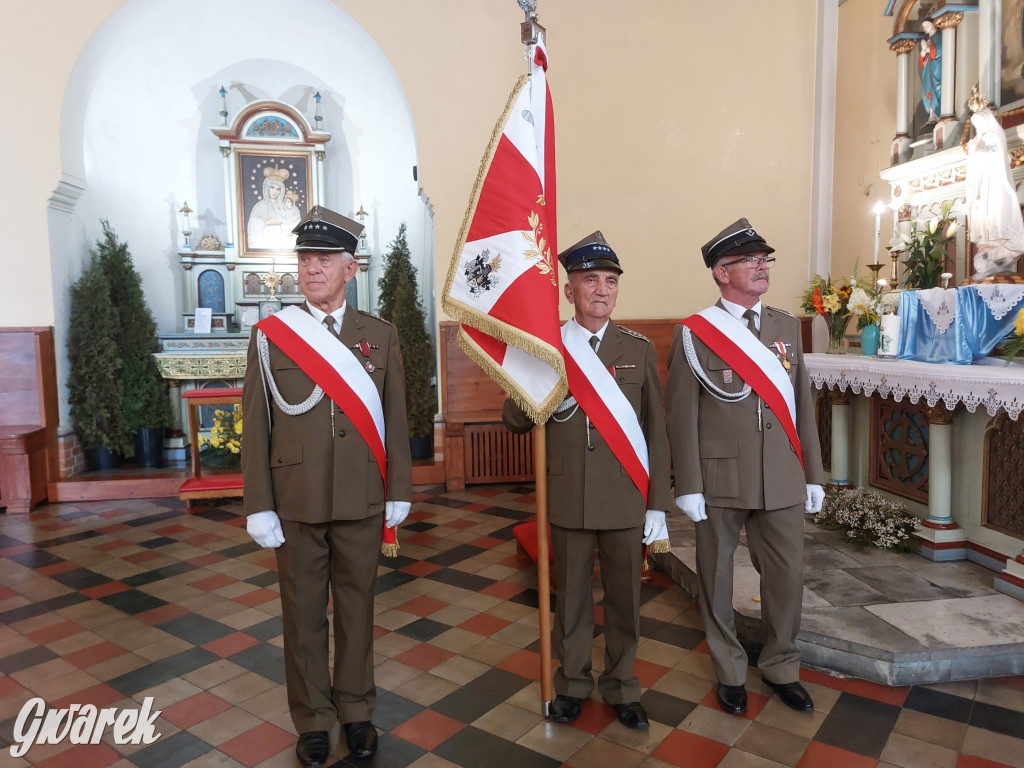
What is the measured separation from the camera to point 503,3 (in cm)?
→ 550

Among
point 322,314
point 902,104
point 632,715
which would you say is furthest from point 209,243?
point 632,715

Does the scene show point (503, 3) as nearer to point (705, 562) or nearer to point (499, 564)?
point (499, 564)

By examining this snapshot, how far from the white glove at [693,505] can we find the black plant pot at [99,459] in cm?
537

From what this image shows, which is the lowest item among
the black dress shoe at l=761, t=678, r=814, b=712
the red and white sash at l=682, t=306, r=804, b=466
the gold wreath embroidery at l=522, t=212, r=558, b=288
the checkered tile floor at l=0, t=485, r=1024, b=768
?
the checkered tile floor at l=0, t=485, r=1024, b=768

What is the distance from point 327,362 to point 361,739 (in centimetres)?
118

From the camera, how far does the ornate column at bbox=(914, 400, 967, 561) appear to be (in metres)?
3.52

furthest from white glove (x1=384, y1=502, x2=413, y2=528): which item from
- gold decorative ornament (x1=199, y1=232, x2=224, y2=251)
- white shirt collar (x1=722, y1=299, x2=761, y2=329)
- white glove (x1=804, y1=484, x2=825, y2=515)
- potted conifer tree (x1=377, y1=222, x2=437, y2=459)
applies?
gold decorative ornament (x1=199, y1=232, x2=224, y2=251)

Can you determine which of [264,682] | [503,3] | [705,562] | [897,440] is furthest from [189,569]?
[503,3]

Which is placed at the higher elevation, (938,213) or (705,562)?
Result: (938,213)

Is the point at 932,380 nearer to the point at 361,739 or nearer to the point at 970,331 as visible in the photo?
the point at 970,331

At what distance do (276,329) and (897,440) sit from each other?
3592 mm

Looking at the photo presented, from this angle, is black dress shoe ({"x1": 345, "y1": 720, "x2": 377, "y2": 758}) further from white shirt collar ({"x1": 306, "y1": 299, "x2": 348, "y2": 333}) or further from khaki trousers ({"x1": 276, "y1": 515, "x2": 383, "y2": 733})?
white shirt collar ({"x1": 306, "y1": 299, "x2": 348, "y2": 333})

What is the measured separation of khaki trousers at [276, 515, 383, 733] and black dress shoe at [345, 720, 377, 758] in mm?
22

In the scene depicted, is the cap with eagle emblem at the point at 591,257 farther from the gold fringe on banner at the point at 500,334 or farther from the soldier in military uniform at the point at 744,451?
the soldier in military uniform at the point at 744,451
